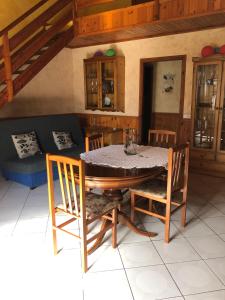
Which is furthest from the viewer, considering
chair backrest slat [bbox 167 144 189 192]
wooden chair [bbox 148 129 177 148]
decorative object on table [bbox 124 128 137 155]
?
wooden chair [bbox 148 129 177 148]

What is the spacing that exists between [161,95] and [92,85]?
1.63 meters

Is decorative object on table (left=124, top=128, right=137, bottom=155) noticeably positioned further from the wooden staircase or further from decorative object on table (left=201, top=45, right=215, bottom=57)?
decorative object on table (left=201, top=45, right=215, bottom=57)

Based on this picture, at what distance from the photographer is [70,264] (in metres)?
2.04

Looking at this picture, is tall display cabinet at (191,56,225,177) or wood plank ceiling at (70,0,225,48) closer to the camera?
wood plank ceiling at (70,0,225,48)

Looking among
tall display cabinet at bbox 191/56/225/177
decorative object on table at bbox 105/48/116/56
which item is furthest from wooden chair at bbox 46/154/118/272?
decorative object on table at bbox 105/48/116/56

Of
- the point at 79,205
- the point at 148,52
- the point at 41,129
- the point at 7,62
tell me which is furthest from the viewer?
the point at 148,52

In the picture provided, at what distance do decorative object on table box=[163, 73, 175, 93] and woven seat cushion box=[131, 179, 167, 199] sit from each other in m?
3.53

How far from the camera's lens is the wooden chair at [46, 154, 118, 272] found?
1831 mm

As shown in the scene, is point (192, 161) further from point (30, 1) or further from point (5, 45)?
point (30, 1)

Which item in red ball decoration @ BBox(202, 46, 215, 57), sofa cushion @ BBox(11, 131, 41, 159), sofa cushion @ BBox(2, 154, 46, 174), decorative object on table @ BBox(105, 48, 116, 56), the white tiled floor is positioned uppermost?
decorative object on table @ BBox(105, 48, 116, 56)

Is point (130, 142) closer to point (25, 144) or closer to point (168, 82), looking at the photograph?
point (25, 144)

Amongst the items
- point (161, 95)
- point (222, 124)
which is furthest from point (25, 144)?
point (161, 95)

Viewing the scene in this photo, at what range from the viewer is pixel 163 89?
567cm

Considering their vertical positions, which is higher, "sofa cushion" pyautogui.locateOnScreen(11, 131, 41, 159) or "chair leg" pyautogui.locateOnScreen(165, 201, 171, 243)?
"sofa cushion" pyautogui.locateOnScreen(11, 131, 41, 159)
